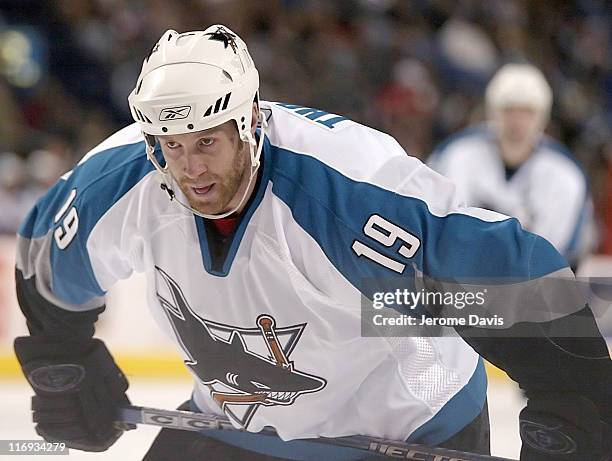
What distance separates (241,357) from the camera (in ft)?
6.49

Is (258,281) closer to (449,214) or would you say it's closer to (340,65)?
(449,214)

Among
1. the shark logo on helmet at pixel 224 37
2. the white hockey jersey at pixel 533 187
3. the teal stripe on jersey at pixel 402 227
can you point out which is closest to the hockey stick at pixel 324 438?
the teal stripe on jersey at pixel 402 227

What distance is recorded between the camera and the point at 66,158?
200 inches

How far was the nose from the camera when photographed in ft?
5.83

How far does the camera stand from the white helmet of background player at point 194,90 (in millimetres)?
1753

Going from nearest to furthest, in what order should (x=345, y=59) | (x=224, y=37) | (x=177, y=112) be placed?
(x=177, y=112) < (x=224, y=37) < (x=345, y=59)

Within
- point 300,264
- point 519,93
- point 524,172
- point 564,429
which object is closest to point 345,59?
point 519,93

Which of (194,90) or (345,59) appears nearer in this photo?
(194,90)

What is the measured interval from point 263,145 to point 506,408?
2.06ft

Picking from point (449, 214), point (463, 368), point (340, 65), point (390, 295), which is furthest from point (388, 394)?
point (340, 65)

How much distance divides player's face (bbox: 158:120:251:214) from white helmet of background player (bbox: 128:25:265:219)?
20mm

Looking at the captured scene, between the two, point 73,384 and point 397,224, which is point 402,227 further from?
point 73,384

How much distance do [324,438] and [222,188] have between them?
54 cm

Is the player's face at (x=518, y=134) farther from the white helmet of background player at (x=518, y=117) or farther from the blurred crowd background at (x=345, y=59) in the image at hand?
the blurred crowd background at (x=345, y=59)
